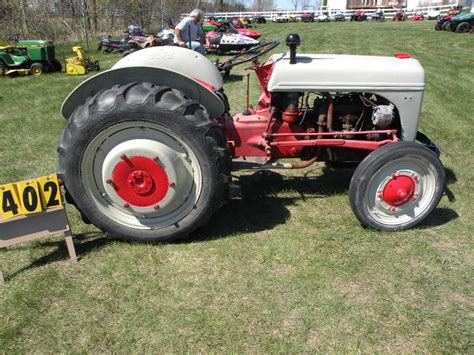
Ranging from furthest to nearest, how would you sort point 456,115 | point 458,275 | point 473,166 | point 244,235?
point 456,115 → point 473,166 → point 244,235 → point 458,275

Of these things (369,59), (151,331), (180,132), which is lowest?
(151,331)

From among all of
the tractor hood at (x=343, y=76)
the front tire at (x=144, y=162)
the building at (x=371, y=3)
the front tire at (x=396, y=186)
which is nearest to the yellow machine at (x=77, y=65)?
the front tire at (x=144, y=162)

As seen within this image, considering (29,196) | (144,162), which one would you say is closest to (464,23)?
(144,162)

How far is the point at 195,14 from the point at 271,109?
5595 millimetres

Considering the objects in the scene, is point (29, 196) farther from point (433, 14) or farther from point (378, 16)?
point (378, 16)

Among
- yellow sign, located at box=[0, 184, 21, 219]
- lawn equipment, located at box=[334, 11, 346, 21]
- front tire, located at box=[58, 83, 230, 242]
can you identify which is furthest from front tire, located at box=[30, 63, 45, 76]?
lawn equipment, located at box=[334, 11, 346, 21]

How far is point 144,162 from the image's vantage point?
9.62 ft

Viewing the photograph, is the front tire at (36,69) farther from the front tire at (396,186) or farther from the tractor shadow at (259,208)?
the front tire at (396,186)

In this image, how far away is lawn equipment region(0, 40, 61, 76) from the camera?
10.3 meters

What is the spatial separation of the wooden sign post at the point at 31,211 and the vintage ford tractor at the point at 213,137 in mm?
157

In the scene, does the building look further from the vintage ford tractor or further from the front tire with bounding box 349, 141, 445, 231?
the front tire with bounding box 349, 141, 445, 231

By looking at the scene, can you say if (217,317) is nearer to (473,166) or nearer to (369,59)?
(369,59)

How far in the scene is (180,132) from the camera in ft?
9.26

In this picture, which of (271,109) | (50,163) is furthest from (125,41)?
(271,109)
